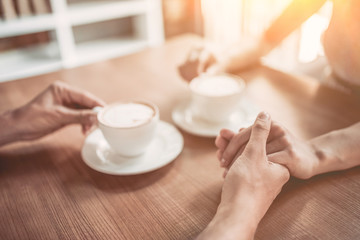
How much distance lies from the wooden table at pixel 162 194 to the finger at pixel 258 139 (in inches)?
4.1

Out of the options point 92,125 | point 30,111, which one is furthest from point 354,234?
point 30,111

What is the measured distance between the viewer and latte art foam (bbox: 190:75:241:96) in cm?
85

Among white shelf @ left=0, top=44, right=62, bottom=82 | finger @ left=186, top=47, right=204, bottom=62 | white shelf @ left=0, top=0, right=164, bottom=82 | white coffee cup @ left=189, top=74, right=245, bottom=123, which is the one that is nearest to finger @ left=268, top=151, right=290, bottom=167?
white coffee cup @ left=189, top=74, right=245, bottom=123

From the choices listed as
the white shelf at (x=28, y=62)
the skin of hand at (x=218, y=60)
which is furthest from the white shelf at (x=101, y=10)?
the skin of hand at (x=218, y=60)

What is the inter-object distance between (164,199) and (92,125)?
0.92ft

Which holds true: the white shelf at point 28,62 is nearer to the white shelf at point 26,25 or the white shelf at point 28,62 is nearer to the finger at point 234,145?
the white shelf at point 26,25

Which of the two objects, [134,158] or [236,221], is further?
[134,158]

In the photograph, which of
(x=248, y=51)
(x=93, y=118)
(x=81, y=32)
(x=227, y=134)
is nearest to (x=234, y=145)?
(x=227, y=134)

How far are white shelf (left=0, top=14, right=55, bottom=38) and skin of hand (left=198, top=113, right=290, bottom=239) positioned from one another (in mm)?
2264

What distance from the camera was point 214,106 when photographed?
81 centimetres

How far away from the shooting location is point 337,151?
659 mm

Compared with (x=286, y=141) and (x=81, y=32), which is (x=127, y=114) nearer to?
(x=286, y=141)

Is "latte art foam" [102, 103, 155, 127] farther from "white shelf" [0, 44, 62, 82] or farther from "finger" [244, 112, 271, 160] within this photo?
"white shelf" [0, 44, 62, 82]

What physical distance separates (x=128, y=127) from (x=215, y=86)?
30 centimetres
